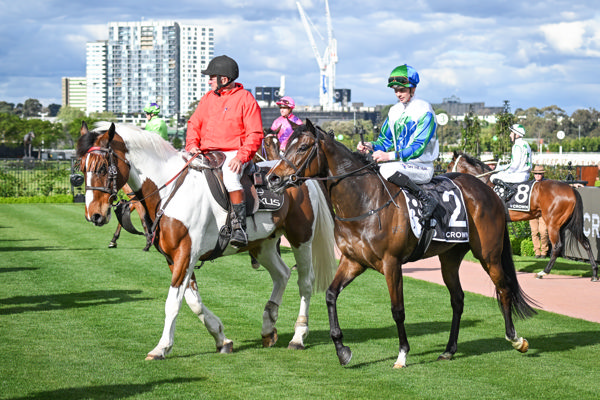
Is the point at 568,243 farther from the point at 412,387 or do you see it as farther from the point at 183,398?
the point at 183,398

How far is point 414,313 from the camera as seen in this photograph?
9664 mm

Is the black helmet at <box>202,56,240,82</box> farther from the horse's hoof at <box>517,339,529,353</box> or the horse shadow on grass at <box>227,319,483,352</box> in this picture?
the horse's hoof at <box>517,339,529,353</box>

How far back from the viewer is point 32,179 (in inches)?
1339

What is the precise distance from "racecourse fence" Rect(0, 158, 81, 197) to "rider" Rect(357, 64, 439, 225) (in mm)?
24083

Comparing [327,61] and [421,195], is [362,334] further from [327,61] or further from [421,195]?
[327,61]

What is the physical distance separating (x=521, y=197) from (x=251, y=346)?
26.8 feet

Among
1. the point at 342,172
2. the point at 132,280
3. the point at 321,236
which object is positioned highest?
the point at 342,172

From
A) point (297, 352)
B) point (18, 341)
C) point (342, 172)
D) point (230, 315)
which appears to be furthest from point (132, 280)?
point (342, 172)

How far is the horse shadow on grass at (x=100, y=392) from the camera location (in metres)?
5.55

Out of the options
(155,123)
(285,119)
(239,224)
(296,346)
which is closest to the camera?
(239,224)

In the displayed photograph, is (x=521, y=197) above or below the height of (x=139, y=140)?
below

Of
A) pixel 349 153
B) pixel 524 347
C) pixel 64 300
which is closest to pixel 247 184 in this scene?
pixel 349 153

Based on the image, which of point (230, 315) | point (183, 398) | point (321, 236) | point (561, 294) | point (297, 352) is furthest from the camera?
A: point (561, 294)

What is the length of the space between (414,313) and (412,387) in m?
3.67
